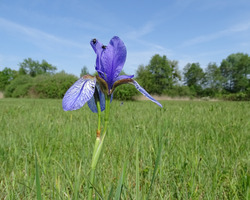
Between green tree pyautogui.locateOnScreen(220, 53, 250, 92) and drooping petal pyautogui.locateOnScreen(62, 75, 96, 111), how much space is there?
189 feet

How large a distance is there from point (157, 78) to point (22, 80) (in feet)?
97.2

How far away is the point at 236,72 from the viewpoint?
53.4 meters

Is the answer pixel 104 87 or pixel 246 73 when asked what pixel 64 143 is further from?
pixel 246 73

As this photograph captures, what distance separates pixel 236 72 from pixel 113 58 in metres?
61.3

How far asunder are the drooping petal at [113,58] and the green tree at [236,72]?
189 feet

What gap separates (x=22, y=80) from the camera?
2805 centimetres

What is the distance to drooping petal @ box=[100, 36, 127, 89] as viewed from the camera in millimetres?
721

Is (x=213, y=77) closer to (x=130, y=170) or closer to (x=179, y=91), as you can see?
(x=179, y=91)

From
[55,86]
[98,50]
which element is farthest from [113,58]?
[55,86]

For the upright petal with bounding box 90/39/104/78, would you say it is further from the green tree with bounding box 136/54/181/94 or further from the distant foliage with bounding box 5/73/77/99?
the green tree with bounding box 136/54/181/94

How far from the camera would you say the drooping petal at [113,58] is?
2.37ft

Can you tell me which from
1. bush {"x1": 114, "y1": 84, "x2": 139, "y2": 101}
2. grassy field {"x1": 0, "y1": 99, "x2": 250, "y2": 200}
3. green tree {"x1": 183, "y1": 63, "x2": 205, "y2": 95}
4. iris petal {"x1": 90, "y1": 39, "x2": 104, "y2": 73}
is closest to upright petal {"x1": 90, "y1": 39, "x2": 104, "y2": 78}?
iris petal {"x1": 90, "y1": 39, "x2": 104, "y2": 73}

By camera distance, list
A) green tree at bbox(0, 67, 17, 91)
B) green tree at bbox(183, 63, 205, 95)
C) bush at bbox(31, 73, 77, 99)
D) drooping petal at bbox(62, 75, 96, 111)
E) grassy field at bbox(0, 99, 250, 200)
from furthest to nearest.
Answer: green tree at bbox(183, 63, 205, 95) < green tree at bbox(0, 67, 17, 91) < bush at bbox(31, 73, 77, 99) < grassy field at bbox(0, 99, 250, 200) < drooping petal at bbox(62, 75, 96, 111)

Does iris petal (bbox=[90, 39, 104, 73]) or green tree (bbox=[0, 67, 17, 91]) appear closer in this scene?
iris petal (bbox=[90, 39, 104, 73])
